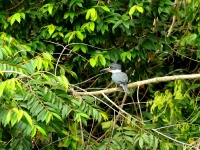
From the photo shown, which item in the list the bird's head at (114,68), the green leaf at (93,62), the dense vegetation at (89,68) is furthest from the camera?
the bird's head at (114,68)

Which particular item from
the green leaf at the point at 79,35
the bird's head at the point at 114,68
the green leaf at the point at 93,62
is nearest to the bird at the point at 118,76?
the bird's head at the point at 114,68

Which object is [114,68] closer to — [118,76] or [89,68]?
[118,76]

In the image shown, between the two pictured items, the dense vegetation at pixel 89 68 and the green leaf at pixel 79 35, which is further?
the green leaf at pixel 79 35

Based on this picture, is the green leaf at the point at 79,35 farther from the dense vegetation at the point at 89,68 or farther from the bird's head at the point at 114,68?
the bird's head at the point at 114,68

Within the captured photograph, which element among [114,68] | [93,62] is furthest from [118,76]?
[93,62]

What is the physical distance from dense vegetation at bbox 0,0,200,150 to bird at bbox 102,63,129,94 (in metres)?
0.07

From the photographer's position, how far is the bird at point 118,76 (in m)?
3.90

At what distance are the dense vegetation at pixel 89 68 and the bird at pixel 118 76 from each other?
0.07 meters

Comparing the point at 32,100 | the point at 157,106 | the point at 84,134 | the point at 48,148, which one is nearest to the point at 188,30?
the point at 157,106

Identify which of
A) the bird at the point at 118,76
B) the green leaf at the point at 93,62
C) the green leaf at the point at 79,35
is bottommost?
the bird at the point at 118,76

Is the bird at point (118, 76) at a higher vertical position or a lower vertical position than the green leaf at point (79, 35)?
lower

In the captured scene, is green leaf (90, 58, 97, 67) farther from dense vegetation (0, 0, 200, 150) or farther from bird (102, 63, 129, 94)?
bird (102, 63, 129, 94)

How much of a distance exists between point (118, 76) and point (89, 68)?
0.57m

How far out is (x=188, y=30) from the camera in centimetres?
457
